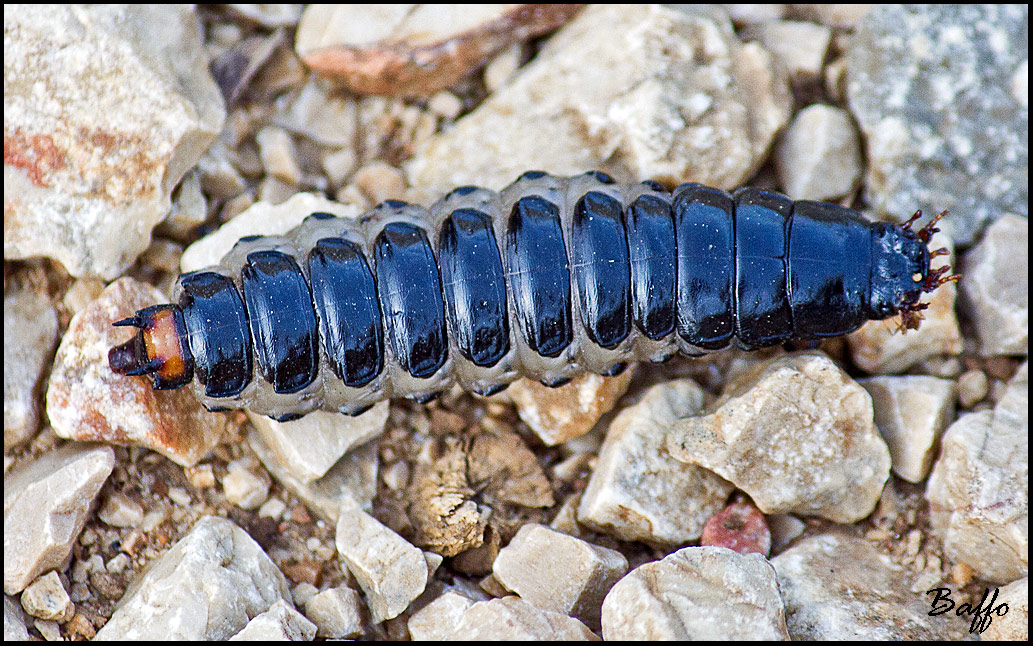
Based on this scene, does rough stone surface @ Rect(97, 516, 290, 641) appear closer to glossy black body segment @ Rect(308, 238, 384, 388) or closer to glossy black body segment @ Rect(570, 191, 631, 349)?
glossy black body segment @ Rect(308, 238, 384, 388)

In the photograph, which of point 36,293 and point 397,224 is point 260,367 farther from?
point 36,293

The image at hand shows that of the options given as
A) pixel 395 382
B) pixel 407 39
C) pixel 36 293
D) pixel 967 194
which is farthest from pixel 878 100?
pixel 36 293

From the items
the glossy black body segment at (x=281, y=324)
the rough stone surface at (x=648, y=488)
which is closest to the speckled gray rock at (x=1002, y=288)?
the rough stone surface at (x=648, y=488)

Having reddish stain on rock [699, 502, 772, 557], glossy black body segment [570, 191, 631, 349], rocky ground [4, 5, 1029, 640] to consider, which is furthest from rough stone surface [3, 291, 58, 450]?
reddish stain on rock [699, 502, 772, 557]

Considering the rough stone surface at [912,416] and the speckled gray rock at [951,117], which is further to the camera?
the speckled gray rock at [951,117]

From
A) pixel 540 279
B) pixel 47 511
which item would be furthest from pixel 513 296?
pixel 47 511

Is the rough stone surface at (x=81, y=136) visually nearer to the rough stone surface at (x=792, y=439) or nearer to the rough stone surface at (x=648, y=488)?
the rough stone surface at (x=648, y=488)
